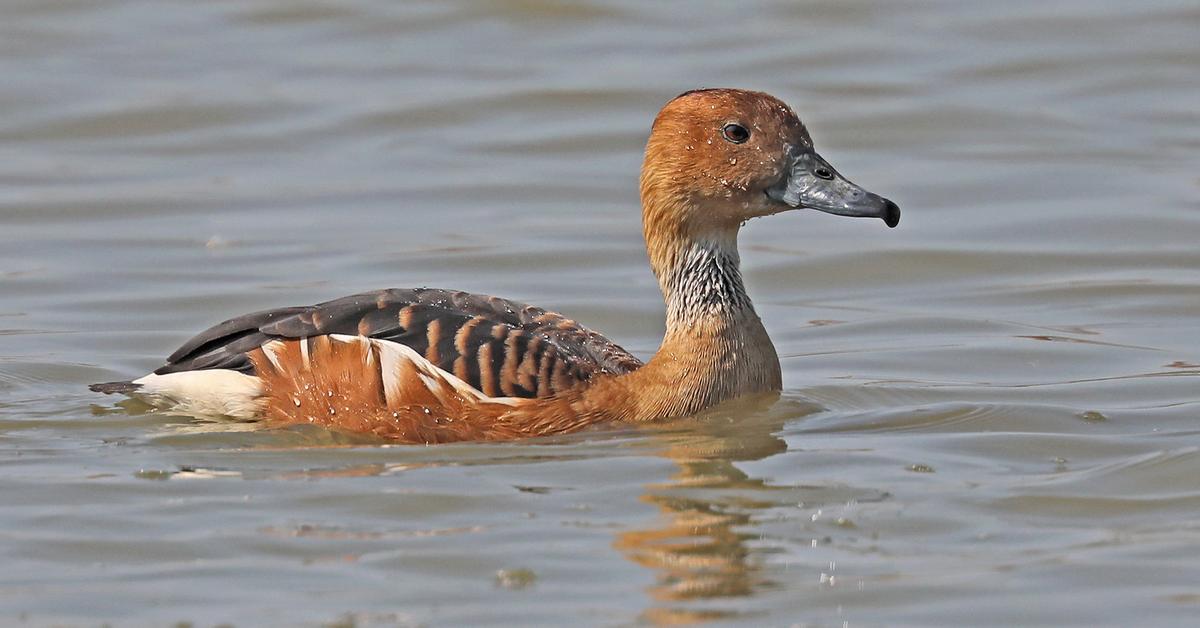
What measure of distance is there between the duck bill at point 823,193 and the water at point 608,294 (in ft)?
3.28

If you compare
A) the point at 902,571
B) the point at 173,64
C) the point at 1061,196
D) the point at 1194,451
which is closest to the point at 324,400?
the point at 902,571

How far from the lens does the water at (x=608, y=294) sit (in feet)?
23.9

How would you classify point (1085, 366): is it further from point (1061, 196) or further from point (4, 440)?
point (4, 440)

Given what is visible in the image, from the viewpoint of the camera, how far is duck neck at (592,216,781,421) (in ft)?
31.3

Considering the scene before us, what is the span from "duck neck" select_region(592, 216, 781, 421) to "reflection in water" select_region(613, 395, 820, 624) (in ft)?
0.45

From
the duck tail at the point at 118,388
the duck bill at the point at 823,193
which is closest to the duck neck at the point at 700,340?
the duck bill at the point at 823,193

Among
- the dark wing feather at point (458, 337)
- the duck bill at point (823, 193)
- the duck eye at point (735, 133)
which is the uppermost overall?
the duck eye at point (735, 133)

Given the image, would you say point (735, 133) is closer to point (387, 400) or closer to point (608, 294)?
point (387, 400)

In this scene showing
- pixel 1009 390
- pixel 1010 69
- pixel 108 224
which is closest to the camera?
pixel 1009 390

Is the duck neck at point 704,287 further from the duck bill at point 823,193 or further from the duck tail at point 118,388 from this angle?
the duck tail at point 118,388

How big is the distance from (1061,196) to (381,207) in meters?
4.90

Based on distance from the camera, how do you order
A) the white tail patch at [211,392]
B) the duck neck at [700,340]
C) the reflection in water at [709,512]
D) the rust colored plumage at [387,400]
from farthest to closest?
1. the white tail patch at [211,392]
2. the duck neck at [700,340]
3. the rust colored plumage at [387,400]
4. the reflection in water at [709,512]

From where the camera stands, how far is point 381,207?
48.3ft

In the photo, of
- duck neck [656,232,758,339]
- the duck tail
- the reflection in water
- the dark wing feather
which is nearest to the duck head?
duck neck [656,232,758,339]
